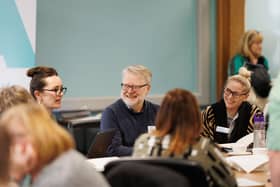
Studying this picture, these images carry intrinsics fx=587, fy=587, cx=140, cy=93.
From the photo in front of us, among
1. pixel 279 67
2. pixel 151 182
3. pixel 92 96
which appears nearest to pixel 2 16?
pixel 92 96

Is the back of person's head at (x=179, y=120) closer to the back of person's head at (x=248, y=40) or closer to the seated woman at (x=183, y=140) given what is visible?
the seated woman at (x=183, y=140)

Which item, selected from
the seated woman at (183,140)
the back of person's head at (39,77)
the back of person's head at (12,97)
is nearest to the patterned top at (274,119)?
the seated woman at (183,140)

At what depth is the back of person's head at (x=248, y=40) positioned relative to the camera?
23.2ft

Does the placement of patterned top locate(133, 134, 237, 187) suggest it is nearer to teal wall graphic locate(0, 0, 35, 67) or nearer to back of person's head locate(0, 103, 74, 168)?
back of person's head locate(0, 103, 74, 168)

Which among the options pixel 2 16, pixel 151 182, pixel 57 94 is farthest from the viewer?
pixel 2 16

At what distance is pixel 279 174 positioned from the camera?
9.43 feet

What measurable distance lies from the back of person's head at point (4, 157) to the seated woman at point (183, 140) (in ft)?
3.01

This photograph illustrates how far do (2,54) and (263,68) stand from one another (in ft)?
10.6

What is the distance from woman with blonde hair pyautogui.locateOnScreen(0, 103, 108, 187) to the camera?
6.84 feet

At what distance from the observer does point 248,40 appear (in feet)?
23.3

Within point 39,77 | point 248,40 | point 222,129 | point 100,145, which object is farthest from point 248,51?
point 100,145

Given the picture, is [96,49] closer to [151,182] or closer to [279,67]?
[279,67]

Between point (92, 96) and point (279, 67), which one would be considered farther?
point (279, 67)

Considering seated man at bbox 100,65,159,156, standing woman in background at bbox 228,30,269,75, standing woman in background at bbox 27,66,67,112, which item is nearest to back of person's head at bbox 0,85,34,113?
standing woman in background at bbox 27,66,67,112
